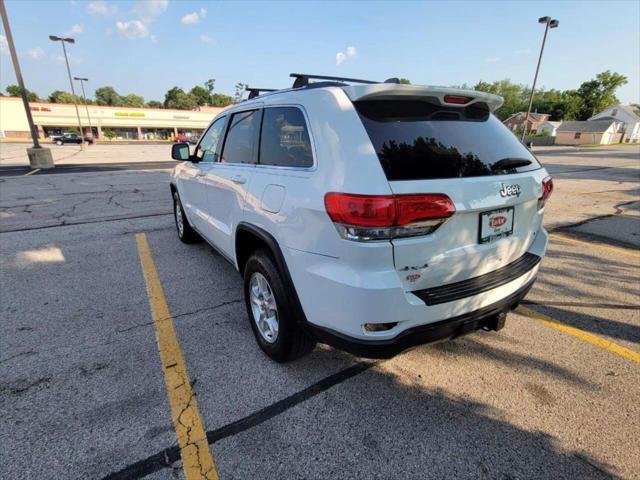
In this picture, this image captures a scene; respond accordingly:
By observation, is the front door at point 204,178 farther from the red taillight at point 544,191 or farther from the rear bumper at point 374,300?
the red taillight at point 544,191

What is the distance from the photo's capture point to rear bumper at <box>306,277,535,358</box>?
1.92m

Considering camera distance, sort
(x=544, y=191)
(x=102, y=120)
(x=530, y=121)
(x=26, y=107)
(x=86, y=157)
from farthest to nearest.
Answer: (x=530, y=121)
(x=102, y=120)
(x=86, y=157)
(x=26, y=107)
(x=544, y=191)

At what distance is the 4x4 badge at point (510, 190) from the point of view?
83.5 inches

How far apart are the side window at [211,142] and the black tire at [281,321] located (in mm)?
1615

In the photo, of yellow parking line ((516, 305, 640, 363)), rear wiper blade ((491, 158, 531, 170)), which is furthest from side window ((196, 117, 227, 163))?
yellow parking line ((516, 305, 640, 363))

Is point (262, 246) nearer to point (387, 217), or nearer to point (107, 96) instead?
point (387, 217)

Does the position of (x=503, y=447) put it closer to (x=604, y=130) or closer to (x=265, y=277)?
(x=265, y=277)

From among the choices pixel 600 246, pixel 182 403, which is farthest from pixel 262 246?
pixel 600 246

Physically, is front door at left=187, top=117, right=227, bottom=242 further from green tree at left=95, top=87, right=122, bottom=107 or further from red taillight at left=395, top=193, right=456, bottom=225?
green tree at left=95, top=87, right=122, bottom=107

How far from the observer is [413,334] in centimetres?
193

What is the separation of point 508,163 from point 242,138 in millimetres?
2143

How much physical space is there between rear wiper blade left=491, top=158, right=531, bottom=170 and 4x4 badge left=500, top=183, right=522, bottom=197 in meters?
0.14

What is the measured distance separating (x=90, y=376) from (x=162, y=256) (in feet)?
8.36

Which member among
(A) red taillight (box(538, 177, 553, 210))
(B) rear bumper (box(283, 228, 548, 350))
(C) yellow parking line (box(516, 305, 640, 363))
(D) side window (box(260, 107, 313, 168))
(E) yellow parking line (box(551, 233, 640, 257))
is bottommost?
(E) yellow parking line (box(551, 233, 640, 257))
